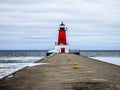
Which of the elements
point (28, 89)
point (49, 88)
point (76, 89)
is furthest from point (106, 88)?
point (28, 89)

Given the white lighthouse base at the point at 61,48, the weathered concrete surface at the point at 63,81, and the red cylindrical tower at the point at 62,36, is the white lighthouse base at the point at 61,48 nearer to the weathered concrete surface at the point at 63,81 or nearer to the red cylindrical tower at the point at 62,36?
the red cylindrical tower at the point at 62,36

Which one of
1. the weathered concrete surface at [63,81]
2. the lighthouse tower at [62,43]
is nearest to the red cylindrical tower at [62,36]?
the lighthouse tower at [62,43]

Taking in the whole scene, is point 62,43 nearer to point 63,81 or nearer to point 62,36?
point 62,36

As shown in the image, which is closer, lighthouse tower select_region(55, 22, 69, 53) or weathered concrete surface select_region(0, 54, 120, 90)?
weathered concrete surface select_region(0, 54, 120, 90)

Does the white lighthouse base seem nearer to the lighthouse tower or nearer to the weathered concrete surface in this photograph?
the lighthouse tower

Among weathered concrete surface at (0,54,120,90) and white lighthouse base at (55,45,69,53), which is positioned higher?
white lighthouse base at (55,45,69,53)

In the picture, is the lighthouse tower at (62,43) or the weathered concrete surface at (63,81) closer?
the weathered concrete surface at (63,81)

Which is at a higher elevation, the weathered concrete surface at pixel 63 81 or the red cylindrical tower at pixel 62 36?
the red cylindrical tower at pixel 62 36

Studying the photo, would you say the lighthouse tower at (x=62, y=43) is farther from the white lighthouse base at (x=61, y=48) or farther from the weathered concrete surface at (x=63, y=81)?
the weathered concrete surface at (x=63, y=81)

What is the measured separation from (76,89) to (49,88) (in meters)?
0.87

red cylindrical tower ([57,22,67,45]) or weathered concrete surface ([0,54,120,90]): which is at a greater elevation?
red cylindrical tower ([57,22,67,45])

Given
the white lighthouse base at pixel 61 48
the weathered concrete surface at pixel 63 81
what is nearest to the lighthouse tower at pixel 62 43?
the white lighthouse base at pixel 61 48

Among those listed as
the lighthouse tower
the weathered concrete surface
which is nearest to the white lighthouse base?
the lighthouse tower

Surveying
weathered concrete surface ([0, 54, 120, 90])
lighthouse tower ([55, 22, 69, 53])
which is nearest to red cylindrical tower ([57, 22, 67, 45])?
lighthouse tower ([55, 22, 69, 53])
